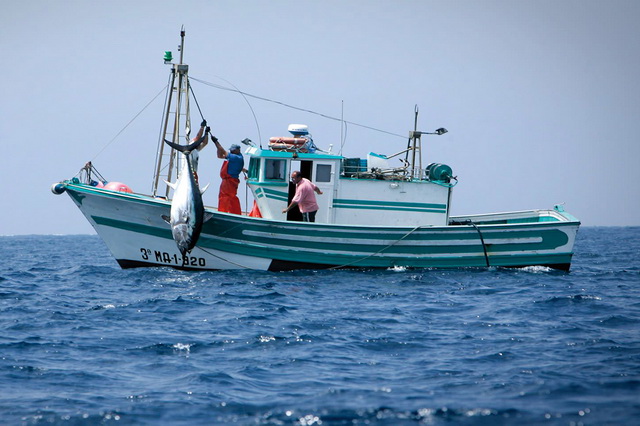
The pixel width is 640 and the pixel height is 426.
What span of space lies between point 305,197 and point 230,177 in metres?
1.90

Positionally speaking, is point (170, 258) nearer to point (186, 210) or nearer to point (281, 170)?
point (186, 210)

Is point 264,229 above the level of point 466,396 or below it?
above

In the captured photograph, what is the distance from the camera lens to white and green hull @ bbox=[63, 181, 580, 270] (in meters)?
17.2

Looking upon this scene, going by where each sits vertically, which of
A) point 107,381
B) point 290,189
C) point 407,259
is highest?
point 290,189

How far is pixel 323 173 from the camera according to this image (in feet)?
60.1

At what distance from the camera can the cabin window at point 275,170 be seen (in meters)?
18.1

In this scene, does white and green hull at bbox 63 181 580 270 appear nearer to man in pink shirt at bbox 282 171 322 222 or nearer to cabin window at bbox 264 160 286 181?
man in pink shirt at bbox 282 171 322 222

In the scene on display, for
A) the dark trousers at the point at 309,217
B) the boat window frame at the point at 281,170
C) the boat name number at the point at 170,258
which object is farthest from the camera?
the boat window frame at the point at 281,170

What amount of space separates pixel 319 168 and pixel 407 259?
298 cm

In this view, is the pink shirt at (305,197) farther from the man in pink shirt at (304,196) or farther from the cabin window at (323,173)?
the cabin window at (323,173)

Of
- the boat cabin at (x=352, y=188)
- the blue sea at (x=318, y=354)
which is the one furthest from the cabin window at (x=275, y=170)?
the blue sea at (x=318, y=354)

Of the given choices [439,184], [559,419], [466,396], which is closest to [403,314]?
[466,396]

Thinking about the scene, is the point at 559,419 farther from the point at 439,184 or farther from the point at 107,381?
the point at 439,184

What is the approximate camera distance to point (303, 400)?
7770 mm
